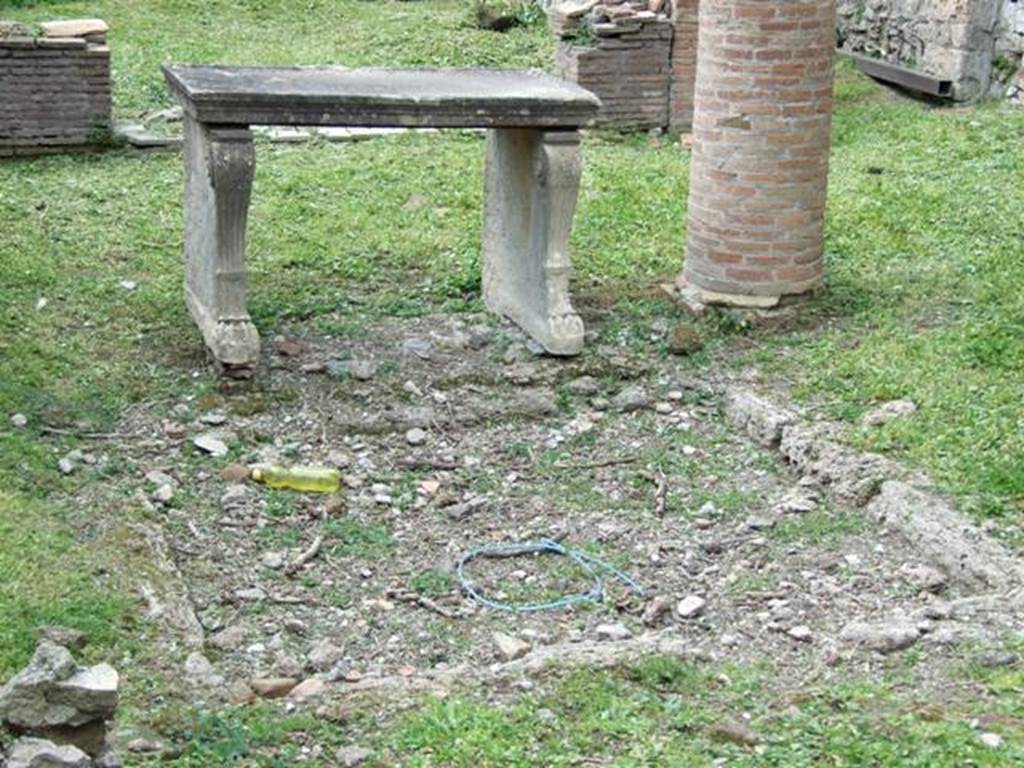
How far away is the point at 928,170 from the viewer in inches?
380

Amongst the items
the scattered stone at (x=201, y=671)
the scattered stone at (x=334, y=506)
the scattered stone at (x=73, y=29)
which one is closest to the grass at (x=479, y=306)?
the scattered stone at (x=334, y=506)

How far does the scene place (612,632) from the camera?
4.99 metres

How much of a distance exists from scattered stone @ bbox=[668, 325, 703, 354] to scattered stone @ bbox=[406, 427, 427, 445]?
1270 mm

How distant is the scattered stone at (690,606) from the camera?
5.09m

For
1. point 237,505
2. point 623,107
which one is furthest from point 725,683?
point 623,107

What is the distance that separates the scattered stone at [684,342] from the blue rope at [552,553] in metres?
1.76

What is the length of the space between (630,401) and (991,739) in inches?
116

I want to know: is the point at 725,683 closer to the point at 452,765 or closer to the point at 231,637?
the point at 452,765

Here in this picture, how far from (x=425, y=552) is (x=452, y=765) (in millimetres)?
1749

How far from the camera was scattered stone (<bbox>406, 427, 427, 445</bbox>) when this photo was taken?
6438mm

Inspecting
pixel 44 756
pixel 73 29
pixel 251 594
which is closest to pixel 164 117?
pixel 73 29

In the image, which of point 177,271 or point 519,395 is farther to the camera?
point 177,271

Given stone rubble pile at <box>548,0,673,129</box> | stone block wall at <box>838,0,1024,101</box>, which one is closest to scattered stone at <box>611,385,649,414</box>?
stone rubble pile at <box>548,0,673,129</box>

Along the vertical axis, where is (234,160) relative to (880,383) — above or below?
above
